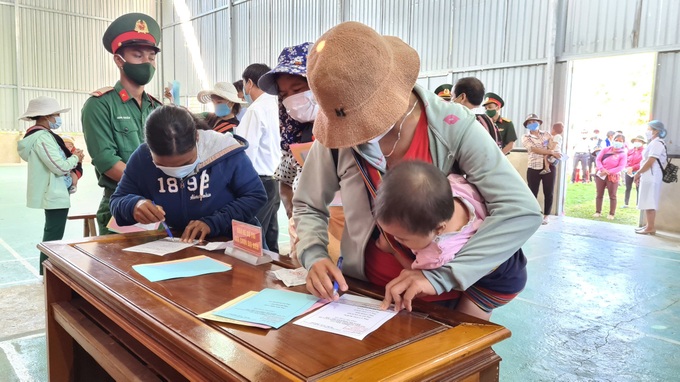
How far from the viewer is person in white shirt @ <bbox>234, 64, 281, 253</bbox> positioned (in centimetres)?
348

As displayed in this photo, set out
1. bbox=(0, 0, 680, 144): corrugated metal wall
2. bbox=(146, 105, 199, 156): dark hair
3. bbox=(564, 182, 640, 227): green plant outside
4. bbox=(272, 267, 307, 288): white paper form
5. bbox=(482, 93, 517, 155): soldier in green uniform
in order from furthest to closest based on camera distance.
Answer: bbox=(564, 182, 640, 227): green plant outside
bbox=(0, 0, 680, 144): corrugated metal wall
bbox=(482, 93, 517, 155): soldier in green uniform
bbox=(146, 105, 199, 156): dark hair
bbox=(272, 267, 307, 288): white paper form

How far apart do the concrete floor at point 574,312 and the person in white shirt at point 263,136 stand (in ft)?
5.12

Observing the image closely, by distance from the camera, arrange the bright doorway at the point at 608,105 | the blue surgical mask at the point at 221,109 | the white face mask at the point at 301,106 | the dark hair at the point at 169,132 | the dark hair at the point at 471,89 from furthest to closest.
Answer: the bright doorway at the point at 608,105 → the blue surgical mask at the point at 221,109 → the dark hair at the point at 471,89 → the white face mask at the point at 301,106 → the dark hair at the point at 169,132

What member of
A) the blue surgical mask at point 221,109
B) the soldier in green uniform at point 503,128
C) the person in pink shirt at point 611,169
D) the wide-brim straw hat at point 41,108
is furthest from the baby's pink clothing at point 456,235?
the person in pink shirt at point 611,169

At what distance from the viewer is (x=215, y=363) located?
0.91 m

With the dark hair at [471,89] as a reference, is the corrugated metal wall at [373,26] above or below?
above

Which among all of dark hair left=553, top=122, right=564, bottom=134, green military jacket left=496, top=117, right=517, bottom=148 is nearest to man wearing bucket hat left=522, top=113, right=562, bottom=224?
dark hair left=553, top=122, right=564, bottom=134

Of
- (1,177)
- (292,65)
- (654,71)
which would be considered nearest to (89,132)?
(292,65)

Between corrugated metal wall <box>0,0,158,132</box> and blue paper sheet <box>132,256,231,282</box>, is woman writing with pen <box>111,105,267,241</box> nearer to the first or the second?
blue paper sheet <box>132,256,231,282</box>

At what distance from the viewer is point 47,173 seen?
12.8ft

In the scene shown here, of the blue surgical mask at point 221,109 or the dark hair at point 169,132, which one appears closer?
the dark hair at point 169,132

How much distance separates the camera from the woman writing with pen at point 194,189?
192 cm

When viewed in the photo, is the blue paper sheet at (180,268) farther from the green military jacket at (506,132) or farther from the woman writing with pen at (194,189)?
the green military jacket at (506,132)

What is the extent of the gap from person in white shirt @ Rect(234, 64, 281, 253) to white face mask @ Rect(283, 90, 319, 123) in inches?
49.5
